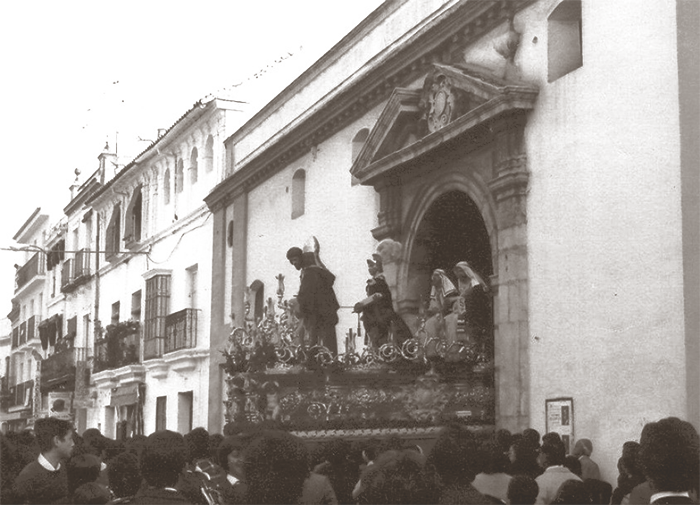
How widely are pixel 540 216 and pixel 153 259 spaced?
19.9 m

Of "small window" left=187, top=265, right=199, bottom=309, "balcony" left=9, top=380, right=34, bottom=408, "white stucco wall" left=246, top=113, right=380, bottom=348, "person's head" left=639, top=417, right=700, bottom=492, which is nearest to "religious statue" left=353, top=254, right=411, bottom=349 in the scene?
"white stucco wall" left=246, top=113, right=380, bottom=348

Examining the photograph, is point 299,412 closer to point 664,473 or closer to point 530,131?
point 530,131

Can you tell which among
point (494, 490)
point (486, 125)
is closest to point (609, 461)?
point (486, 125)

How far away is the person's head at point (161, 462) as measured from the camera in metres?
5.16

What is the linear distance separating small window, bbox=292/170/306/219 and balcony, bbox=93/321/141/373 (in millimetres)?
11869

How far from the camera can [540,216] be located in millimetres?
13625

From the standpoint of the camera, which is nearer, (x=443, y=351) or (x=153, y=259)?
(x=443, y=351)

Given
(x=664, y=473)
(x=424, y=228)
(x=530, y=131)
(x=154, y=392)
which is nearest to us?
(x=664, y=473)

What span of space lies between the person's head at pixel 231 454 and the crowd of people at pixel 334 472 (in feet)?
0.04

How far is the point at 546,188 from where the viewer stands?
1355cm

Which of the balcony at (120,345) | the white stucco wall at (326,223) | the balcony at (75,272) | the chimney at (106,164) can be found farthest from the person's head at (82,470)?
the chimney at (106,164)

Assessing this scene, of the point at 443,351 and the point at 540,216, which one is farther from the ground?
the point at 540,216

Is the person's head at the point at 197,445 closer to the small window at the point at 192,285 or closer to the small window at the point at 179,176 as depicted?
the small window at the point at 192,285

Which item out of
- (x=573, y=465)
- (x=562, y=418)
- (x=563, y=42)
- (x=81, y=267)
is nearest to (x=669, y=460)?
(x=573, y=465)
